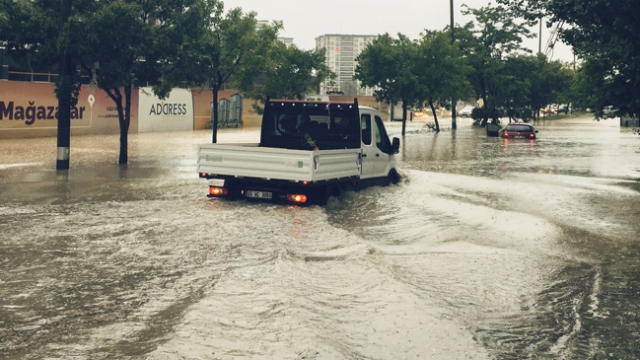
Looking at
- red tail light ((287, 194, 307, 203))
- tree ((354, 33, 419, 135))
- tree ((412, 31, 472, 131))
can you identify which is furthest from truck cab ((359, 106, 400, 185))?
tree ((412, 31, 472, 131))

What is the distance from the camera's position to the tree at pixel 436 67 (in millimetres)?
53031

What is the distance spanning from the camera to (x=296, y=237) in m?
11.6

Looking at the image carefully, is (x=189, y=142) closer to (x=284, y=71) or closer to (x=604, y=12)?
(x=284, y=71)

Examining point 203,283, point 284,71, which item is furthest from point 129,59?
point 284,71

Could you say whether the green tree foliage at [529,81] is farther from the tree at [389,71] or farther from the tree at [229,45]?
the tree at [229,45]

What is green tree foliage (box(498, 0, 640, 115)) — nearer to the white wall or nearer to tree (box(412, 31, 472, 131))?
tree (box(412, 31, 472, 131))

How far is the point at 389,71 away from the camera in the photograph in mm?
51250

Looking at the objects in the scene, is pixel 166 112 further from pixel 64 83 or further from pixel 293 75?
pixel 64 83

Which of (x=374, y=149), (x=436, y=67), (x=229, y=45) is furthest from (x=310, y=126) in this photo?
(x=436, y=67)

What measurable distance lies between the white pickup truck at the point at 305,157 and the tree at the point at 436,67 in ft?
114

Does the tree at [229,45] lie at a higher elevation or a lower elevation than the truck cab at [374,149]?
higher

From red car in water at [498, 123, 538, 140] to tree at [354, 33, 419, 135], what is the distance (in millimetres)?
6549

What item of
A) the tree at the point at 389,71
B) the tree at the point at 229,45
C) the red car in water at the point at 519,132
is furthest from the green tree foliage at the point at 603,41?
the tree at the point at 389,71

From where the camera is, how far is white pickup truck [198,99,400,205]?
1464 cm
